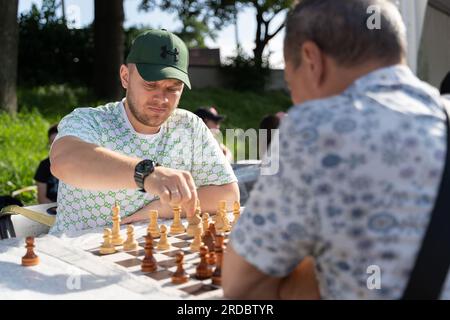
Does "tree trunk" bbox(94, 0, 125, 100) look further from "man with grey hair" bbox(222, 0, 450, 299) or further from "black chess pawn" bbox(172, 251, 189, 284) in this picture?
"man with grey hair" bbox(222, 0, 450, 299)

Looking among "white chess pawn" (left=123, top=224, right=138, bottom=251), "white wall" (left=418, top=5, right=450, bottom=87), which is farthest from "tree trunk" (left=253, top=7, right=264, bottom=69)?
"white chess pawn" (left=123, top=224, right=138, bottom=251)

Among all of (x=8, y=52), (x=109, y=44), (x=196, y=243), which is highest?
(x=109, y=44)

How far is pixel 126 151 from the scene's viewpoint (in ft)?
8.61

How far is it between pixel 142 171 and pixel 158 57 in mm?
825

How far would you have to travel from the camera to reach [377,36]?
1227 millimetres

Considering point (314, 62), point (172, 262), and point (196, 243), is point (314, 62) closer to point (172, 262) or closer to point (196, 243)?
point (172, 262)

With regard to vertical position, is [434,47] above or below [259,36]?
below

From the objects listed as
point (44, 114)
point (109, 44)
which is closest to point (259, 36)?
point (109, 44)

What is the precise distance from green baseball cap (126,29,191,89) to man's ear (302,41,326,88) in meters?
1.31

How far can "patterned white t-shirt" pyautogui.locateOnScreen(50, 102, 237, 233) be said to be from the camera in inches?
100

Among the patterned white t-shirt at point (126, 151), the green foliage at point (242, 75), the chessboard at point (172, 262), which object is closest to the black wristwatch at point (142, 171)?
the chessboard at point (172, 262)

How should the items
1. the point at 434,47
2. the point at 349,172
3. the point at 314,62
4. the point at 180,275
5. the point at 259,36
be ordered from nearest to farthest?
1. the point at 349,172
2. the point at 314,62
3. the point at 180,275
4. the point at 434,47
5. the point at 259,36

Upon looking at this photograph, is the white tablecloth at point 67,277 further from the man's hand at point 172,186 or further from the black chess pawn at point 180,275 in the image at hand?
the man's hand at point 172,186

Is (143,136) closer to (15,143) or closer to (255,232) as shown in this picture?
(255,232)
